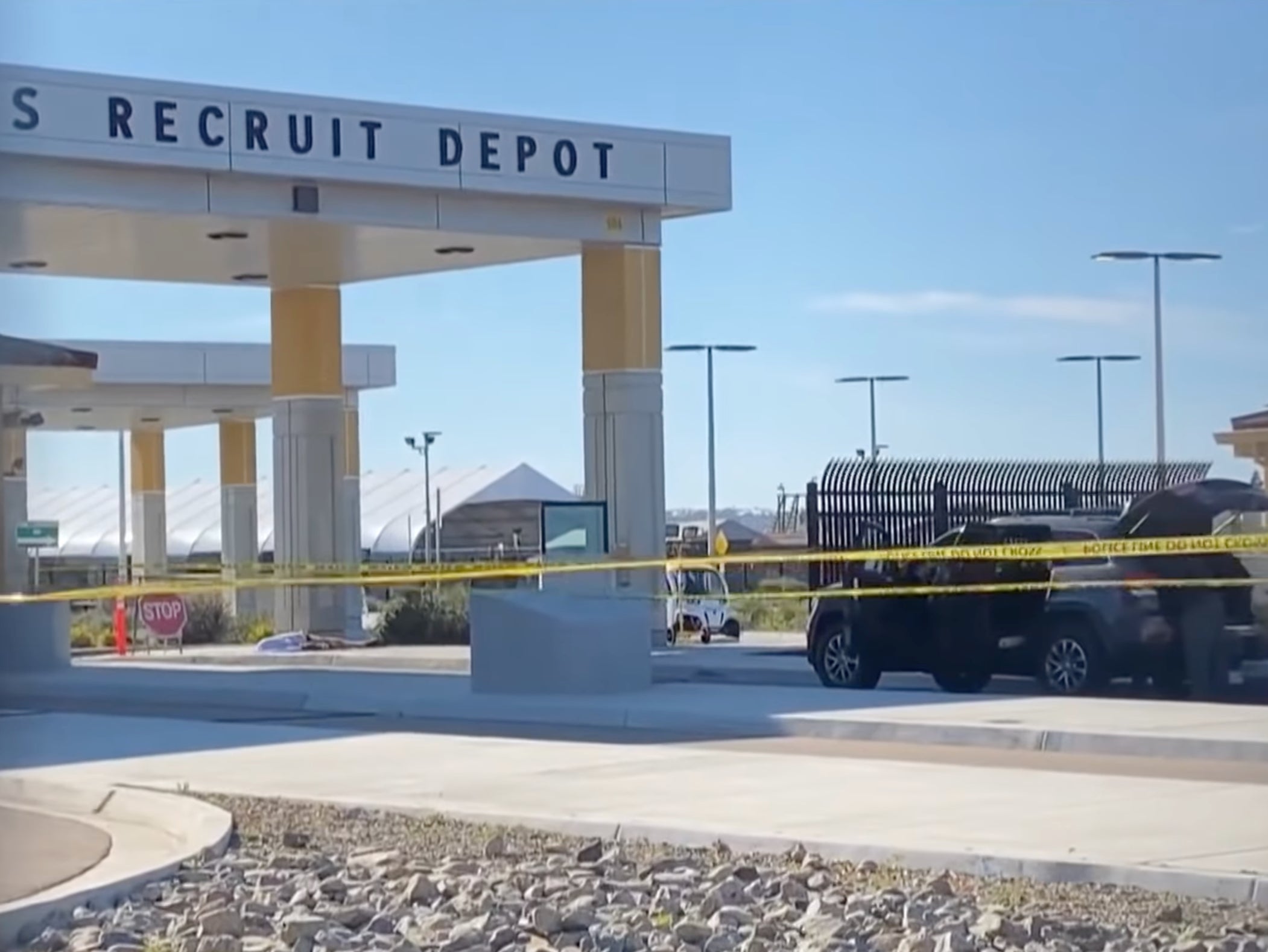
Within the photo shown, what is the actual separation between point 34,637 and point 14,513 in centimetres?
1900

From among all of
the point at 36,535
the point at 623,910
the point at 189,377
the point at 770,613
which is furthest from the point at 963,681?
the point at 189,377

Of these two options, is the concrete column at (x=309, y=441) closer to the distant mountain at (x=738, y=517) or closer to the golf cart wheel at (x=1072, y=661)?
the golf cart wheel at (x=1072, y=661)

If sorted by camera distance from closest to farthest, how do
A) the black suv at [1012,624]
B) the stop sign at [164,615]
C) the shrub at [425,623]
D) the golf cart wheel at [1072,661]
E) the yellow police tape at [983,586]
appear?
the yellow police tape at [983,586], the black suv at [1012,624], the golf cart wheel at [1072,661], the shrub at [425,623], the stop sign at [164,615]

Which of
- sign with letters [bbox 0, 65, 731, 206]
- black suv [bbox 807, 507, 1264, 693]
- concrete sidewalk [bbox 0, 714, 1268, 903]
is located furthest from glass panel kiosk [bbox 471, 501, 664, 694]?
sign with letters [bbox 0, 65, 731, 206]

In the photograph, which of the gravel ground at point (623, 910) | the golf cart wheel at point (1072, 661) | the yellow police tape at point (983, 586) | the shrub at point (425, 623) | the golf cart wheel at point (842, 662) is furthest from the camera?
the shrub at point (425, 623)

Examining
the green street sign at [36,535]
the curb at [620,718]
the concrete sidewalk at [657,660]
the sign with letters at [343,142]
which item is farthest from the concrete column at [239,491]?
the curb at [620,718]

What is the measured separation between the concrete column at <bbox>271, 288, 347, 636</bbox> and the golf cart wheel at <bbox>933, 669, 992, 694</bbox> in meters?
16.3

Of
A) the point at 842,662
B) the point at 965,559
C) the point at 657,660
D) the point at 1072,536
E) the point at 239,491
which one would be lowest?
the point at 657,660

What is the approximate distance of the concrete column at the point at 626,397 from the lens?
34312mm

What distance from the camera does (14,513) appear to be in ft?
155

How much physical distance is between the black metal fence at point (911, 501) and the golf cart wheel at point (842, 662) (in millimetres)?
7906

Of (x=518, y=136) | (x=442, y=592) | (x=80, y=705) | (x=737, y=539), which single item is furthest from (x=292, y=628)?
(x=737, y=539)

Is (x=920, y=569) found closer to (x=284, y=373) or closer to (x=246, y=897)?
(x=246, y=897)

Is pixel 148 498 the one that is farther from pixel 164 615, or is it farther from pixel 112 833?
pixel 112 833
